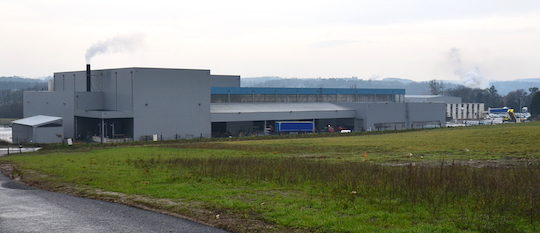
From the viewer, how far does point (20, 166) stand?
3111cm

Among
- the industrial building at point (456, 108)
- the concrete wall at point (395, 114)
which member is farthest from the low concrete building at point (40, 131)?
the industrial building at point (456, 108)

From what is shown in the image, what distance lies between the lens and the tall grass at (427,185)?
1368 centimetres

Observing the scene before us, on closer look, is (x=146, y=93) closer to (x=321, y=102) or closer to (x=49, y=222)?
(x=321, y=102)

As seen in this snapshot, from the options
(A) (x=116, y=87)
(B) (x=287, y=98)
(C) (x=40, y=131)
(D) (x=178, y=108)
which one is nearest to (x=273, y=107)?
(B) (x=287, y=98)

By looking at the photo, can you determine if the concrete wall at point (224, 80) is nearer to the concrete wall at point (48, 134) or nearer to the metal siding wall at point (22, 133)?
the concrete wall at point (48, 134)

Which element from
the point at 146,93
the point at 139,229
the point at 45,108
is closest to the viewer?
the point at 139,229

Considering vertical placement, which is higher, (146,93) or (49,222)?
(146,93)

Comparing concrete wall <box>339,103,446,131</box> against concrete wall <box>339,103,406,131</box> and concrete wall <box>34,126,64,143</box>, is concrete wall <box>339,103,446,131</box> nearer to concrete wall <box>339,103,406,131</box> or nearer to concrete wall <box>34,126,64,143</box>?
concrete wall <box>339,103,406,131</box>

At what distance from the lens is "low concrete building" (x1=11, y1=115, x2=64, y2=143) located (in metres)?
63.2

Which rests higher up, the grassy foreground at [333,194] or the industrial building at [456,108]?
the industrial building at [456,108]

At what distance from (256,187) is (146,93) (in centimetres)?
4981

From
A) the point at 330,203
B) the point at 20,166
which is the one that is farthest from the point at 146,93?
the point at 330,203

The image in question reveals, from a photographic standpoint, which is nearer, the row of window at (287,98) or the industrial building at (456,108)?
the row of window at (287,98)

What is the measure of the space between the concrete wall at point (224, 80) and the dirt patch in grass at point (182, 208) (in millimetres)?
69503
